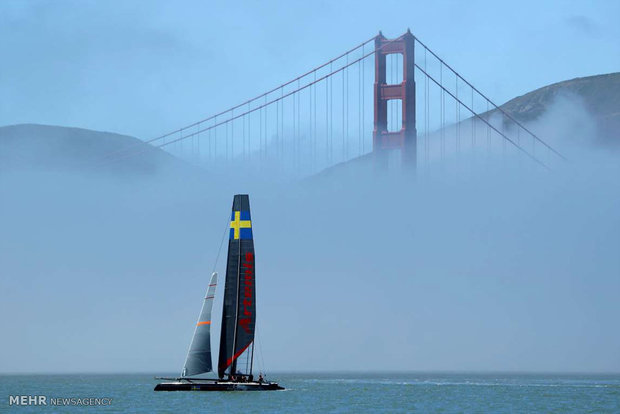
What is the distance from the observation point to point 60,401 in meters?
70.9

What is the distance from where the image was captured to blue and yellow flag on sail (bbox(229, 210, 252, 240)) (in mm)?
59344

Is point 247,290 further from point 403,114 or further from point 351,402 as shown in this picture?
point 403,114

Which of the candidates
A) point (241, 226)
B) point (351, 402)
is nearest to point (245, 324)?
point (241, 226)

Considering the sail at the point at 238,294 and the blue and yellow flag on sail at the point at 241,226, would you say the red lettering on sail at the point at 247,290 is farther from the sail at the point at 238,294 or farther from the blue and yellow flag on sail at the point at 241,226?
the blue and yellow flag on sail at the point at 241,226

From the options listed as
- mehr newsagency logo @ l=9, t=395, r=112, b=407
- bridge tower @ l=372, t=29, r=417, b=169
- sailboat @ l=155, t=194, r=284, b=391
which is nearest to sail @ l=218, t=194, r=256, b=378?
sailboat @ l=155, t=194, r=284, b=391

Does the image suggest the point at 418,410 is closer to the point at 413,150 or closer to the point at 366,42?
the point at 413,150

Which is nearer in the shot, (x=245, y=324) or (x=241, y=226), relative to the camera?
(x=245, y=324)

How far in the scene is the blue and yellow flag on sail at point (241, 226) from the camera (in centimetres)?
5934

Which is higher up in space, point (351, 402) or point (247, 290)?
point (247, 290)

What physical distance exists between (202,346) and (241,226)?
6.13 meters

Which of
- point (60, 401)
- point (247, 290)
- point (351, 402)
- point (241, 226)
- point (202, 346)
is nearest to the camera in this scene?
point (202, 346)

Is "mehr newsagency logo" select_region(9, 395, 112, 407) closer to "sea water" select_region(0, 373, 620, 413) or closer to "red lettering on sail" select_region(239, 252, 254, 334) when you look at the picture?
"sea water" select_region(0, 373, 620, 413)

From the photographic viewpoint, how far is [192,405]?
61688 mm

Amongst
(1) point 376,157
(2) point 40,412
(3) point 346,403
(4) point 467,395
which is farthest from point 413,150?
(2) point 40,412
